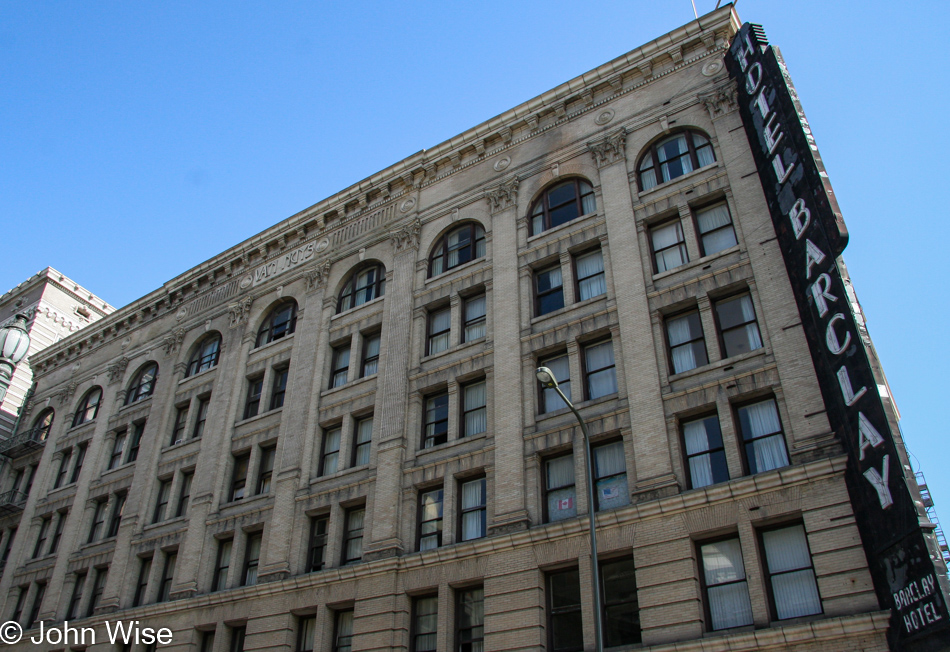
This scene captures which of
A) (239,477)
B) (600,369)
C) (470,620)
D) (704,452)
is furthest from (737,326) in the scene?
(239,477)

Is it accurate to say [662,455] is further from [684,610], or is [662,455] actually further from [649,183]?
[649,183]

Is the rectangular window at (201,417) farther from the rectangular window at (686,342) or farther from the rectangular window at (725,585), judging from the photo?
the rectangular window at (725,585)

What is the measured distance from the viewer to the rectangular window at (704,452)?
21.3 metres

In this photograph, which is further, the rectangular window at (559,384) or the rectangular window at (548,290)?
the rectangular window at (548,290)

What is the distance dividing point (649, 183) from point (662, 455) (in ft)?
34.6

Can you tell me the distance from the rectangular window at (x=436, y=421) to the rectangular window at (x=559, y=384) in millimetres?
3705

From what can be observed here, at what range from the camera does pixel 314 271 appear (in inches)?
1401

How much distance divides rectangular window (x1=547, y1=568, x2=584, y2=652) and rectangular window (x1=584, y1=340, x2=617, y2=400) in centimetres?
556

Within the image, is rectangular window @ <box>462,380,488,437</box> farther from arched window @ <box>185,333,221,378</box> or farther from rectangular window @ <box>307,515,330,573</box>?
arched window @ <box>185,333,221,378</box>

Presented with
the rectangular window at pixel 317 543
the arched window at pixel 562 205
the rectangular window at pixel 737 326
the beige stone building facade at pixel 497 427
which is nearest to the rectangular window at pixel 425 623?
the beige stone building facade at pixel 497 427

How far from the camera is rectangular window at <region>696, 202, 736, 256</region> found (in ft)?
82.0

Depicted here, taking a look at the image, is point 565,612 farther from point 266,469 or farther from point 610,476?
point 266,469

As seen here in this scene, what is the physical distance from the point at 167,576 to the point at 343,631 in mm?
10429

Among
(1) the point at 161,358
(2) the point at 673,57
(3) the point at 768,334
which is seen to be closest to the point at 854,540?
(3) the point at 768,334
